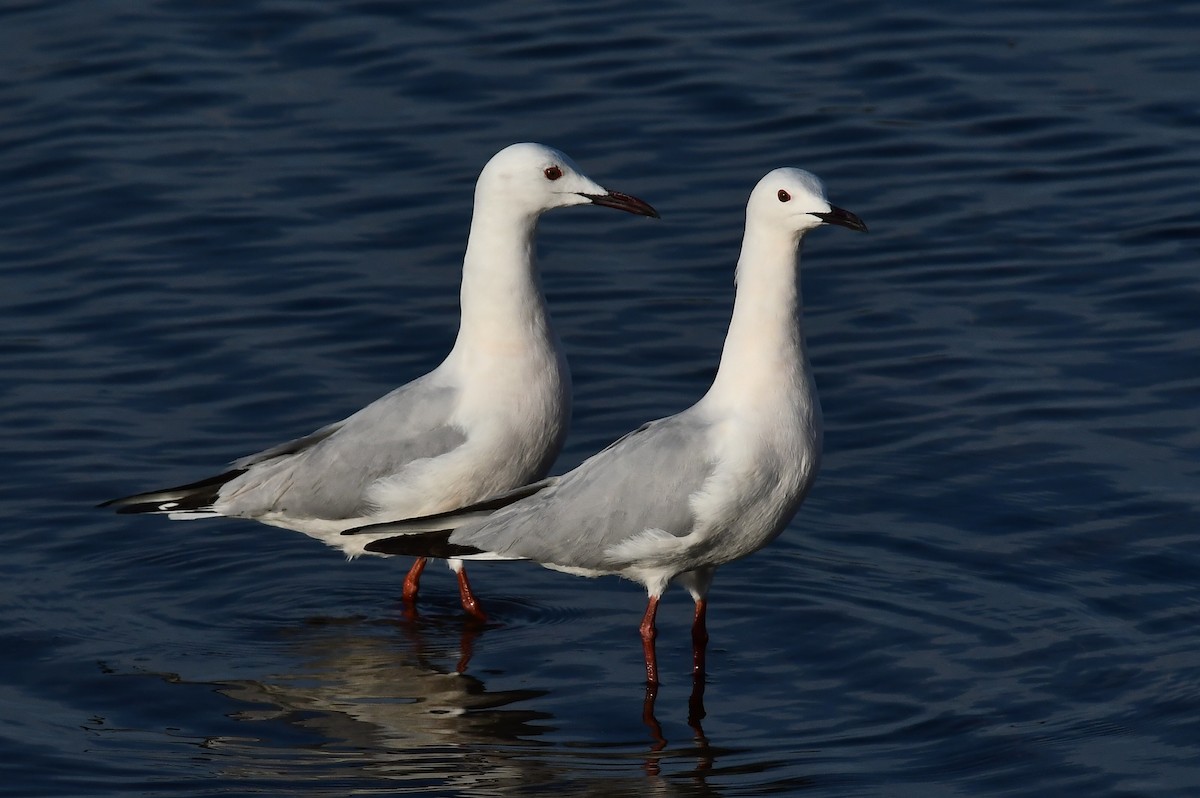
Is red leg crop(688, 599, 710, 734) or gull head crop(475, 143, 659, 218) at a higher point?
gull head crop(475, 143, 659, 218)

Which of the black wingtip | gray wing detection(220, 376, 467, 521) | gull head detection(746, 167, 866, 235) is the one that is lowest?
the black wingtip

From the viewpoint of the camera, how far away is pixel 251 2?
18.4 meters

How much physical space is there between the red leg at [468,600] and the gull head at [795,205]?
2.43 meters

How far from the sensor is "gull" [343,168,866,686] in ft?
29.0

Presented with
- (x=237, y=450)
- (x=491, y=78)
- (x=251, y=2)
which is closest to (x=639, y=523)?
(x=237, y=450)

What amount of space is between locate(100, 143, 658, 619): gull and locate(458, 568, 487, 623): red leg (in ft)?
0.04

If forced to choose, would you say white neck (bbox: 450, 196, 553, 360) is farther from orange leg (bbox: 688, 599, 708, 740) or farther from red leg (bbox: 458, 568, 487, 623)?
orange leg (bbox: 688, 599, 708, 740)

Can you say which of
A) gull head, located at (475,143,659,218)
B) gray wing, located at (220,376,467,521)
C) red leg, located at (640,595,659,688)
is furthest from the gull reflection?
gull head, located at (475,143,659,218)

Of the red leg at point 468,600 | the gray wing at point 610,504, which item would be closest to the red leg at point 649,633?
the gray wing at point 610,504

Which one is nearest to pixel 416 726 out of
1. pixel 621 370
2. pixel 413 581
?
pixel 413 581

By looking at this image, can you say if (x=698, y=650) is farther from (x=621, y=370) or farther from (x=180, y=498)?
(x=621, y=370)

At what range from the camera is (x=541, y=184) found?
979 centimetres

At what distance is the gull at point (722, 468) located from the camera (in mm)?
8844

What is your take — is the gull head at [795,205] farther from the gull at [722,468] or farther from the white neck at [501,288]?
the white neck at [501,288]
